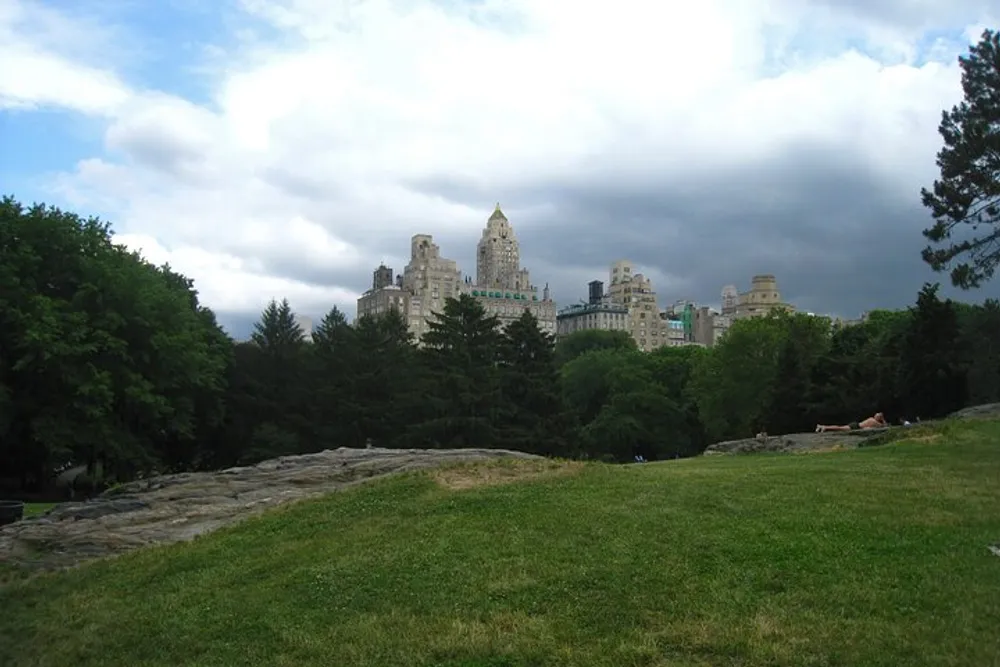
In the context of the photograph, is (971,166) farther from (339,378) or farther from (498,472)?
(339,378)

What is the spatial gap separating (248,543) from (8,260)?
2736cm

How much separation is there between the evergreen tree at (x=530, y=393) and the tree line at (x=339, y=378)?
112 mm

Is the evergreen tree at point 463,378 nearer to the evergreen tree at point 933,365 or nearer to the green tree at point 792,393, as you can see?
the green tree at point 792,393

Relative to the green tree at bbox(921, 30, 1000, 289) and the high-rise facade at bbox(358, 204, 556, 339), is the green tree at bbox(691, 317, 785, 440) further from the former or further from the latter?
the high-rise facade at bbox(358, 204, 556, 339)

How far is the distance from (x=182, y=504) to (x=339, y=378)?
34.4 metres

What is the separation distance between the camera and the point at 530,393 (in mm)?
50719

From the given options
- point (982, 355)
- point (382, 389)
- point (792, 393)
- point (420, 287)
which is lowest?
point (792, 393)

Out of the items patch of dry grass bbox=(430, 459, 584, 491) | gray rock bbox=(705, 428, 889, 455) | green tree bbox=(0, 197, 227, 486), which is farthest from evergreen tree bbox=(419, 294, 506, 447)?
patch of dry grass bbox=(430, 459, 584, 491)

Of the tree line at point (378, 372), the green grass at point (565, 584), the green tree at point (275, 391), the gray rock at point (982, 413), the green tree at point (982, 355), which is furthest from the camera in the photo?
the green tree at point (275, 391)

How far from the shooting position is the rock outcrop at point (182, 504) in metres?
14.6

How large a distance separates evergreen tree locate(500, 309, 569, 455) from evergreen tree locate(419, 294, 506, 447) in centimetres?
86

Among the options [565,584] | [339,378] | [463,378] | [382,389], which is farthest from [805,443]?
[339,378]

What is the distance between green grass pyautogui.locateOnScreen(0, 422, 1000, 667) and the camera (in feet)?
23.4

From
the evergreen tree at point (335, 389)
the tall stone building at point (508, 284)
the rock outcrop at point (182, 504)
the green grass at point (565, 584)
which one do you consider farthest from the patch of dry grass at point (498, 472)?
the tall stone building at point (508, 284)
